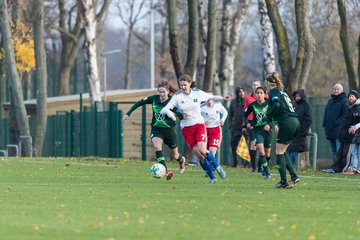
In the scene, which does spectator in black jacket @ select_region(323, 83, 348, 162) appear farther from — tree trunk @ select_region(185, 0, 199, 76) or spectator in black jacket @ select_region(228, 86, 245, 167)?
tree trunk @ select_region(185, 0, 199, 76)

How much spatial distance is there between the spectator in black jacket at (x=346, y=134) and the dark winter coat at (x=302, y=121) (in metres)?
0.84

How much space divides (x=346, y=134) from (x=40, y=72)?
19.7 metres

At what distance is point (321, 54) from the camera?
81.3 meters

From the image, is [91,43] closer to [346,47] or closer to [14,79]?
[14,79]

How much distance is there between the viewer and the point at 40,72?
44969mm

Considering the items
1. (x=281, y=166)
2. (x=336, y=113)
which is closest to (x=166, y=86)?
(x=281, y=166)

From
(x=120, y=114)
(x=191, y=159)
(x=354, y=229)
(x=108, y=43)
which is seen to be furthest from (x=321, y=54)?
(x=108, y=43)

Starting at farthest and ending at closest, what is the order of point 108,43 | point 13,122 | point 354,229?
point 108,43 < point 13,122 < point 354,229

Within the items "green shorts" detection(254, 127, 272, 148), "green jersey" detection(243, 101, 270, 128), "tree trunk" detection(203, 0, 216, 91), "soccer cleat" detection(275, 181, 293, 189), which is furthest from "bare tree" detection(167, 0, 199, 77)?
"soccer cleat" detection(275, 181, 293, 189)

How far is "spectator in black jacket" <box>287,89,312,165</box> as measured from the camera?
92.3ft

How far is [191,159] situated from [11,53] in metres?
12.6

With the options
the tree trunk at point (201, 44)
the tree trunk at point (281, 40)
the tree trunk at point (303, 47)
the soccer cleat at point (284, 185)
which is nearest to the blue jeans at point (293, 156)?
the tree trunk at point (303, 47)

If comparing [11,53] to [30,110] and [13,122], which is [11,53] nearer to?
[13,122]

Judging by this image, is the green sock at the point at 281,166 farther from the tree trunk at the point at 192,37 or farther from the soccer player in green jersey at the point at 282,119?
the tree trunk at the point at 192,37
